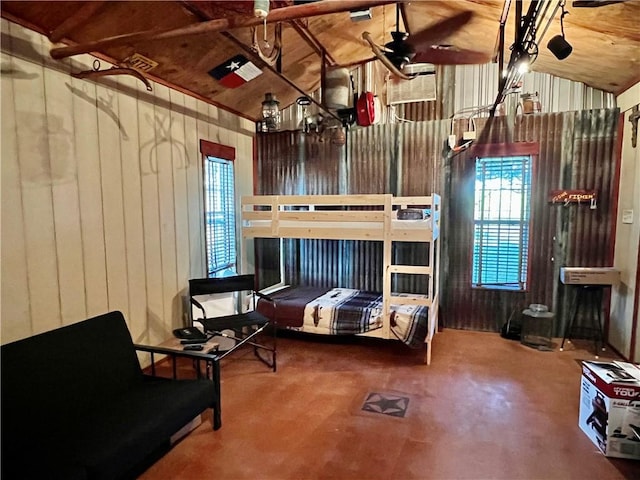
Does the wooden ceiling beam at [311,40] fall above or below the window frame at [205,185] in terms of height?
above

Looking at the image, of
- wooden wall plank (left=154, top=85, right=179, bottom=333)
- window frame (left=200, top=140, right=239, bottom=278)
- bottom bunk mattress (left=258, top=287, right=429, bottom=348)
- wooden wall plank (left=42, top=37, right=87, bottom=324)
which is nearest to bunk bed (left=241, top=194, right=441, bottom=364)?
bottom bunk mattress (left=258, top=287, right=429, bottom=348)

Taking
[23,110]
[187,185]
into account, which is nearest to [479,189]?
[187,185]

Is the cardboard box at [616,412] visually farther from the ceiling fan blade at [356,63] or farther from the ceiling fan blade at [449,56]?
the ceiling fan blade at [356,63]

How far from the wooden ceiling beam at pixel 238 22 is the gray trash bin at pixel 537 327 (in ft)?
11.5

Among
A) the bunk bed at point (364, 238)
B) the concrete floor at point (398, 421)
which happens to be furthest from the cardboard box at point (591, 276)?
the bunk bed at point (364, 238)

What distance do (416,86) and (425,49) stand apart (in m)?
1.37

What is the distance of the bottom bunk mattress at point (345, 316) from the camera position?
3576 millimetres

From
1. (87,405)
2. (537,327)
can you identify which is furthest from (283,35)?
(537,327)

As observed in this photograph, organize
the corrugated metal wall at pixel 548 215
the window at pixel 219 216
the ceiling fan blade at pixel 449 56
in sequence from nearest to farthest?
the ceiling fan blade at pixel 449 56 < the corrugated metal wall at pixel 548 215 < the window at pixel 219 216

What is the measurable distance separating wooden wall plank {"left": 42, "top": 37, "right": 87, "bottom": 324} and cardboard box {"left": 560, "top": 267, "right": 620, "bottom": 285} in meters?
4.19

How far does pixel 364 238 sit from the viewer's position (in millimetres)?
3652

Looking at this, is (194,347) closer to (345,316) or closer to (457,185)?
(345,316)

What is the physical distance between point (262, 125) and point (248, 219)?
1.42 meters

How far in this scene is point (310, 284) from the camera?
4918 mm
